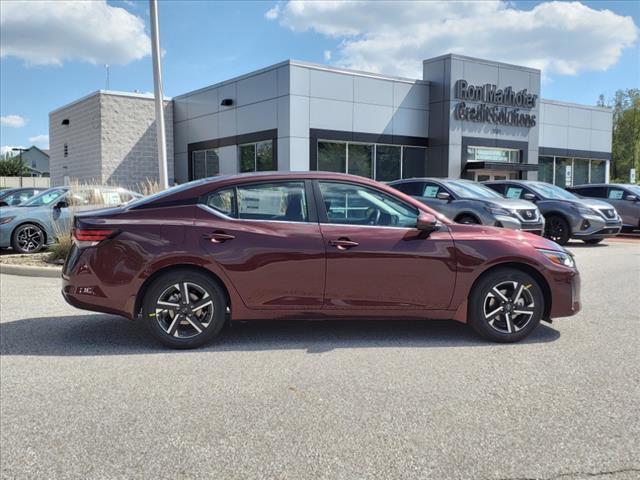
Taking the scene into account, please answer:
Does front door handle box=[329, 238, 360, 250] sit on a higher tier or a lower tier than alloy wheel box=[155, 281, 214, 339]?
higher

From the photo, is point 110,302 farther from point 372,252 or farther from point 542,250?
point 542,250

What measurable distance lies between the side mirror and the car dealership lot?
1065 millimetres

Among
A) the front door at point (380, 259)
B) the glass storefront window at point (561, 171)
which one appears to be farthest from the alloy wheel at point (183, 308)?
the glass storefront window at point (561, 171)

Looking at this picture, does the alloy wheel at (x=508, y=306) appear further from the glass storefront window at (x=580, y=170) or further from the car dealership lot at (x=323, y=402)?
the glass storefront window at (x=580, y=170)

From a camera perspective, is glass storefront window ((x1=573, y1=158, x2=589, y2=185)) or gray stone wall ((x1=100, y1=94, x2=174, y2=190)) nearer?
gray stone wall ((x1=100, y1=94, x2=174, y2=190))

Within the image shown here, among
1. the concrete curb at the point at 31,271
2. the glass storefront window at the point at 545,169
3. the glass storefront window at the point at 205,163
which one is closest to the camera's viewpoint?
the concrete curb at the point at 31,271

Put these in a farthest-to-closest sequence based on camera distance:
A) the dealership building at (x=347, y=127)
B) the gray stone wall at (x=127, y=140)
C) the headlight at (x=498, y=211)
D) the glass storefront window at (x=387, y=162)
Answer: the gray stone wall at (x=127, y=140) < the glass storefront window at (x=387, y=162) < the dealership building at (x=347, y=127) < the headlight at (x=498, y=211)

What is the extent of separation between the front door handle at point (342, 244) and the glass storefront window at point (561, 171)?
90.2 ft

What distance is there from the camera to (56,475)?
2.98 metres

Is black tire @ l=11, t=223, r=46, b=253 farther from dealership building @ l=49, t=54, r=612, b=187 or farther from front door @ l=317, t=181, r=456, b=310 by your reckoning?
dealership building @ l=49, t=54, r=612, b=187

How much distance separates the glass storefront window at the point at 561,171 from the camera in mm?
29656

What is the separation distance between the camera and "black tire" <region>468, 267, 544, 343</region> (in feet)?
17.1

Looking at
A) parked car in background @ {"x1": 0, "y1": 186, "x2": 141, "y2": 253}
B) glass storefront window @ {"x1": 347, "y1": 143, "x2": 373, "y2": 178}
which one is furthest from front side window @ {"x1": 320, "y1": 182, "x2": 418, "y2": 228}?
glass storefront window @ {"x1": 347, "y1": 143, "x2": 373, "y2": 178}

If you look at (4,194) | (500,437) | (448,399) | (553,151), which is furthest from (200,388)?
(553,151)
